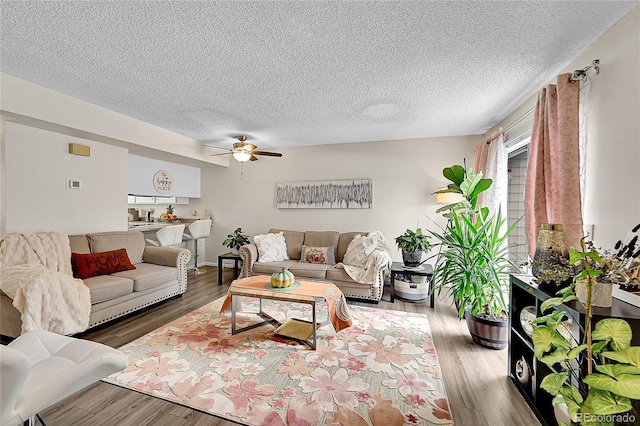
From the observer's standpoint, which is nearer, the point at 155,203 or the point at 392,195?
the point at 392,195

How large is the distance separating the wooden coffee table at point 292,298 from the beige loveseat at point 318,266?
898mm

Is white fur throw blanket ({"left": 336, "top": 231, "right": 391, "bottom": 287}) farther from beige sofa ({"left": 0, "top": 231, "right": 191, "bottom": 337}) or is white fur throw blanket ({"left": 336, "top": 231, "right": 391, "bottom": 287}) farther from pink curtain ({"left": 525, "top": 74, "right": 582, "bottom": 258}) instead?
beige sofa ({"left": 0, "top": 231, "right": 191, "bottom": 337})

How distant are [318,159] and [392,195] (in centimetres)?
154

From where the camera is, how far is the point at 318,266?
3988 millimetres

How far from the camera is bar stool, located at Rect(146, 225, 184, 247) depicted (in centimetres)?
445

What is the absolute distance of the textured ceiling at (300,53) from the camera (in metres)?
1.67

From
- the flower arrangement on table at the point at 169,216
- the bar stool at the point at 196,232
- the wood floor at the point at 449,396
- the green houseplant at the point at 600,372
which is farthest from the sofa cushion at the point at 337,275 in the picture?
the flower arrangement on table at the point at 169,216

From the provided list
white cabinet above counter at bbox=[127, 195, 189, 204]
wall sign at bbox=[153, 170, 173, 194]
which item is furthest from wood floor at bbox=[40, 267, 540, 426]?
white cabinet above counter at bbox=[127, 195, 189, 204]

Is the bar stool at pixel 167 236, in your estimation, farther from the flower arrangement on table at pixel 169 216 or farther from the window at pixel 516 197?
the window at pixel 516 197

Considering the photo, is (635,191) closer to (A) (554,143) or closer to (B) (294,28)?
(A) (554,143)

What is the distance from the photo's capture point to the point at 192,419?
1634 millimetres

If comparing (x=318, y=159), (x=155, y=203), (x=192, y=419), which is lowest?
(x=192, y=419)

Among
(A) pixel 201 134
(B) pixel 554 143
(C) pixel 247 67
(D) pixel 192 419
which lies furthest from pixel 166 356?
(B) pixel 554 143

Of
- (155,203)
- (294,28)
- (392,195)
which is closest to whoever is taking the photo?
(294,28)
